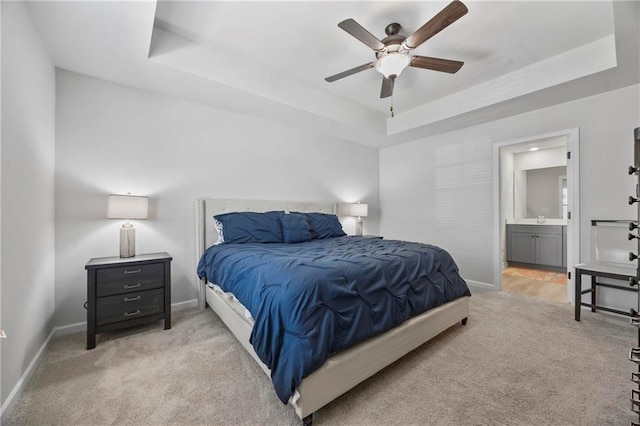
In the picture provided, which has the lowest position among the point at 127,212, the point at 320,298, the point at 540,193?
the point at 320,298

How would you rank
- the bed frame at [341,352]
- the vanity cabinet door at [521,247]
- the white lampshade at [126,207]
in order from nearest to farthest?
the bed frame at [341,352]
the white lampshade at [126,207]
the vanity cabinet door at [521,247]

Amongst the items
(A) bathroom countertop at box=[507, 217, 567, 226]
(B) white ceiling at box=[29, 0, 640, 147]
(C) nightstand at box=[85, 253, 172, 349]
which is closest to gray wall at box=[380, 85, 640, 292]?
(B) white ceiling at box=[29, 0, 640, 147]

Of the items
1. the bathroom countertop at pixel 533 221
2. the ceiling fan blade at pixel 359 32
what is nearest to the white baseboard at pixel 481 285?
the bathroom countertop at pixel 533 221

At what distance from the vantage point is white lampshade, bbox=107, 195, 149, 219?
2.45m

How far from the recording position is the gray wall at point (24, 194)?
5.00 feet

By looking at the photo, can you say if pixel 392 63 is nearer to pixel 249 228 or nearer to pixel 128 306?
pixel 249 228

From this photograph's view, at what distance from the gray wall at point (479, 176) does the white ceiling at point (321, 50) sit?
0.27 metres

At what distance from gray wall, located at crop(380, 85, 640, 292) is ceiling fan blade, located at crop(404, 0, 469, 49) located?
2444mm

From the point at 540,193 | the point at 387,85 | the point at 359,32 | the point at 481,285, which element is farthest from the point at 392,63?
the point at 540,193

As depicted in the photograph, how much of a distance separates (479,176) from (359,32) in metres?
2.98

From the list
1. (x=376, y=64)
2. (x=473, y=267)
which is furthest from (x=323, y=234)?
(x=473, y=267)

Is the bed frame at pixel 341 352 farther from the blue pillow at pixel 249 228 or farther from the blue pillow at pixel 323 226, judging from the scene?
the blue pillow at pixel 323 226

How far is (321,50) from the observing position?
8.66 feet

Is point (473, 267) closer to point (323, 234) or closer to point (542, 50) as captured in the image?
point (323, 234)
